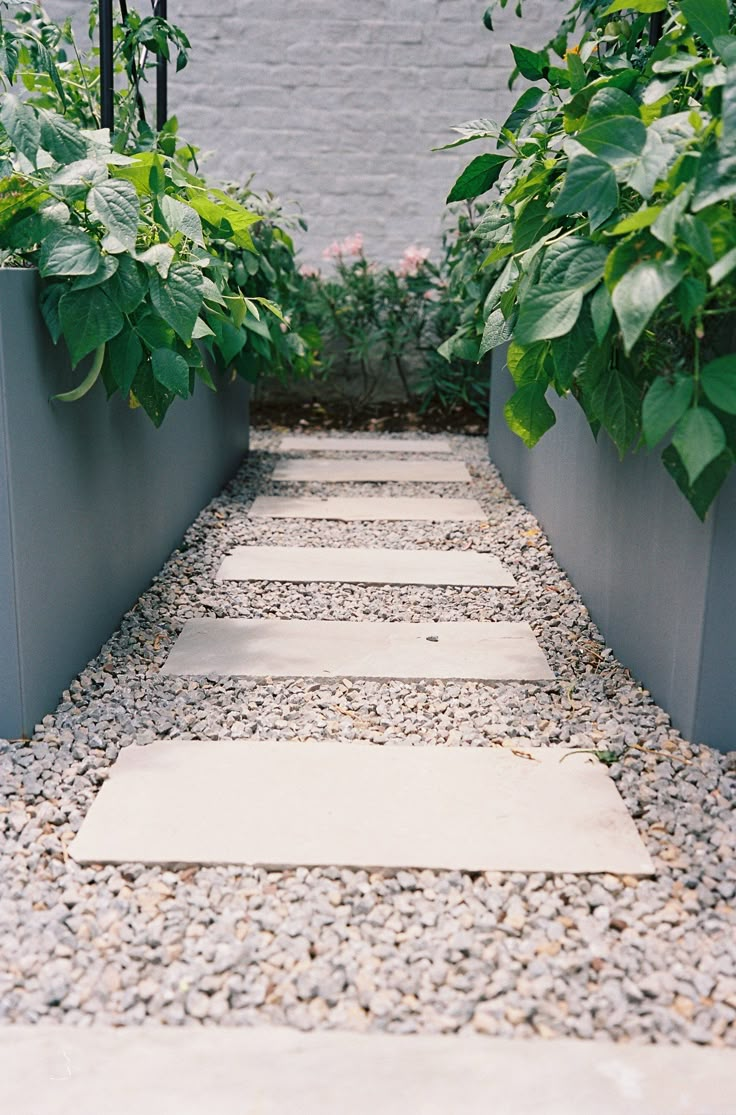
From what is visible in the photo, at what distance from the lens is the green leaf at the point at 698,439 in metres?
1.17

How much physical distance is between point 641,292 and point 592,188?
0.19 m

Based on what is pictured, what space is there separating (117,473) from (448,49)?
358cm

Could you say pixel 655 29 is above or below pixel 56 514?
above

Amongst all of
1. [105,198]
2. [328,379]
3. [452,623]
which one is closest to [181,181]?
[105,198]

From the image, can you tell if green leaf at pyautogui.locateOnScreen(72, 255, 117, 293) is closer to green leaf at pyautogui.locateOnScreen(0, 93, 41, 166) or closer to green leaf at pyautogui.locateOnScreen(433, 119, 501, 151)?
green leaf at pyautogui.locateOnScreen(0, 93, 41, 166)

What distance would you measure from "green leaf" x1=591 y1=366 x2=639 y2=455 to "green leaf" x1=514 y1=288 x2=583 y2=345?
0.45 ft

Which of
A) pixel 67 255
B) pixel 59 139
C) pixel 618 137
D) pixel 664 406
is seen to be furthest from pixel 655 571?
pixel 59 139

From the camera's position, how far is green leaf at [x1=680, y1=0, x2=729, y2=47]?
1273 mm

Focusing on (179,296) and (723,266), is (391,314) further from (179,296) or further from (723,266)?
(723,266)

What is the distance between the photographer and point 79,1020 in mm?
958

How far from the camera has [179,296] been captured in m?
1.53

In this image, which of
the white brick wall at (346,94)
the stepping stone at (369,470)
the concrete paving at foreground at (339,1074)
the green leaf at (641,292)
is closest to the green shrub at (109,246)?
the green leaf at (641,292)

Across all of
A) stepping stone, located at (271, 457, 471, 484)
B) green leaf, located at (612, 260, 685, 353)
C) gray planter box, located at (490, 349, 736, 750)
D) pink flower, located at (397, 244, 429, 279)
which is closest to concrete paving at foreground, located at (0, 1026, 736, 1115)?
gray planter box, located at (490, 349, 736, 750)

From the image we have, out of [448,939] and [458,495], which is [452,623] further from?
[458,495]
